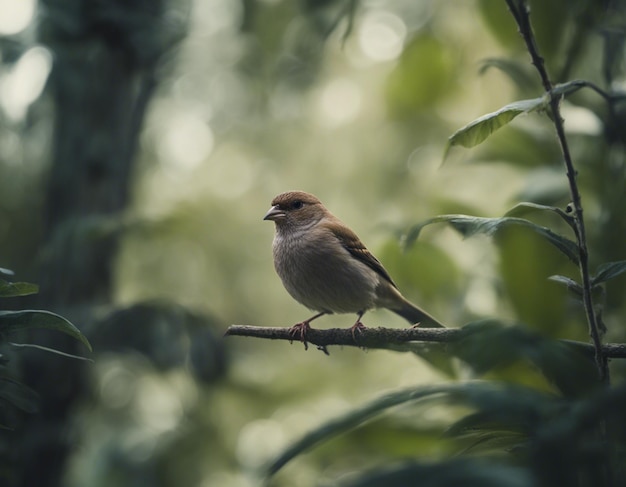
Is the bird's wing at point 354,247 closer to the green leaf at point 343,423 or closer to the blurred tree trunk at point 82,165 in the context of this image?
the blurred tree trunk at point 82,165

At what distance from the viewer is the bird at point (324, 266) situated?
3.81 m

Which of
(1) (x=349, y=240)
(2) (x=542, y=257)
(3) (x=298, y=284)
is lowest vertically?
(2) (x=542, y=257)

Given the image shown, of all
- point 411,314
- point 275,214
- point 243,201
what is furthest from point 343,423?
point 243,201

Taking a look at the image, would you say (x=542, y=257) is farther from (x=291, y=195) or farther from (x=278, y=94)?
(x=278, y=94)

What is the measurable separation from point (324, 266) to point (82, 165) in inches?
82.4

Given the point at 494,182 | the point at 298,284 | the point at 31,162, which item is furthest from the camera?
the point at 494,182

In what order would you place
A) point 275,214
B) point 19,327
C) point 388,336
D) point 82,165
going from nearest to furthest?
point 19,327 < point 388,336 < point 275,214 < point 82,165

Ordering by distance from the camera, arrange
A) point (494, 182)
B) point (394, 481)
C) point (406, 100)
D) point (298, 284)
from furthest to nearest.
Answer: point (494, 182), point (406, 100), point (298, 284), point (394, 481)

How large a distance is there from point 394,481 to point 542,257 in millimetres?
2293

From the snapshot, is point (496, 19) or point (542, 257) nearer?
point (542, 257)

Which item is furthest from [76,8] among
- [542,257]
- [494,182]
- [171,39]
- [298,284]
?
[494,182]

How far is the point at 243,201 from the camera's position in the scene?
29.0ft

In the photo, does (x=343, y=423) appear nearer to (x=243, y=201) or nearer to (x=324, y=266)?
(x=324, y=266)

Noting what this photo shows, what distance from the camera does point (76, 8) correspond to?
3.85 meters
